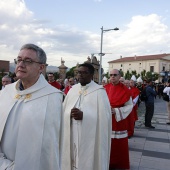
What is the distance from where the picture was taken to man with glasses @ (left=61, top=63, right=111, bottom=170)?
3.87m

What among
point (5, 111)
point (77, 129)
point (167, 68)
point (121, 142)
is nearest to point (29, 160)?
point (5, 111)

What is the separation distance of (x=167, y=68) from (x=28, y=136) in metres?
95.0

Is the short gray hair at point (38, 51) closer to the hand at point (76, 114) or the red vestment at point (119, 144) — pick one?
the hand at point (76, 114)

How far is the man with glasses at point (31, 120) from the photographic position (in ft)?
6.98

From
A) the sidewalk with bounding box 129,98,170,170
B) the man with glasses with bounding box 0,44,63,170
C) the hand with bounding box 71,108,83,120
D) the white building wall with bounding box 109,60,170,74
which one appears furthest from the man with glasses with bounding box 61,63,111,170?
the white building wall with bounding box 109,60,170,74

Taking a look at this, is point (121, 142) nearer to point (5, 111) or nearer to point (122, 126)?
point (122, 126)

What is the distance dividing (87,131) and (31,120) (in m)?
1.86

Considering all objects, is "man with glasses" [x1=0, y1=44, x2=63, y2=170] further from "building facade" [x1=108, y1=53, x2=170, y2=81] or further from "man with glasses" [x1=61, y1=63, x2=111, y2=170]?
"building facade" [x1=108, y1=53, x2=170, y2=81]

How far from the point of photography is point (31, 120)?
2160mm

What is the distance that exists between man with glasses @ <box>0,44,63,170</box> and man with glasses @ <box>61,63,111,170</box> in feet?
5.12

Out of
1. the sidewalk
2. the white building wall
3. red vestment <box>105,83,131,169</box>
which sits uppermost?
the white building wall

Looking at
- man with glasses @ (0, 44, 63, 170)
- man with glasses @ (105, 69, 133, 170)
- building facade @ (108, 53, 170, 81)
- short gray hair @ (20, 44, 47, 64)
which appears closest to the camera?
man with glasses @ (0, 44, 63, 170)

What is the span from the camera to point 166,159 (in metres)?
5.99

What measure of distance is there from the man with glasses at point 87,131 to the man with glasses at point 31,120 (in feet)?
5.12
